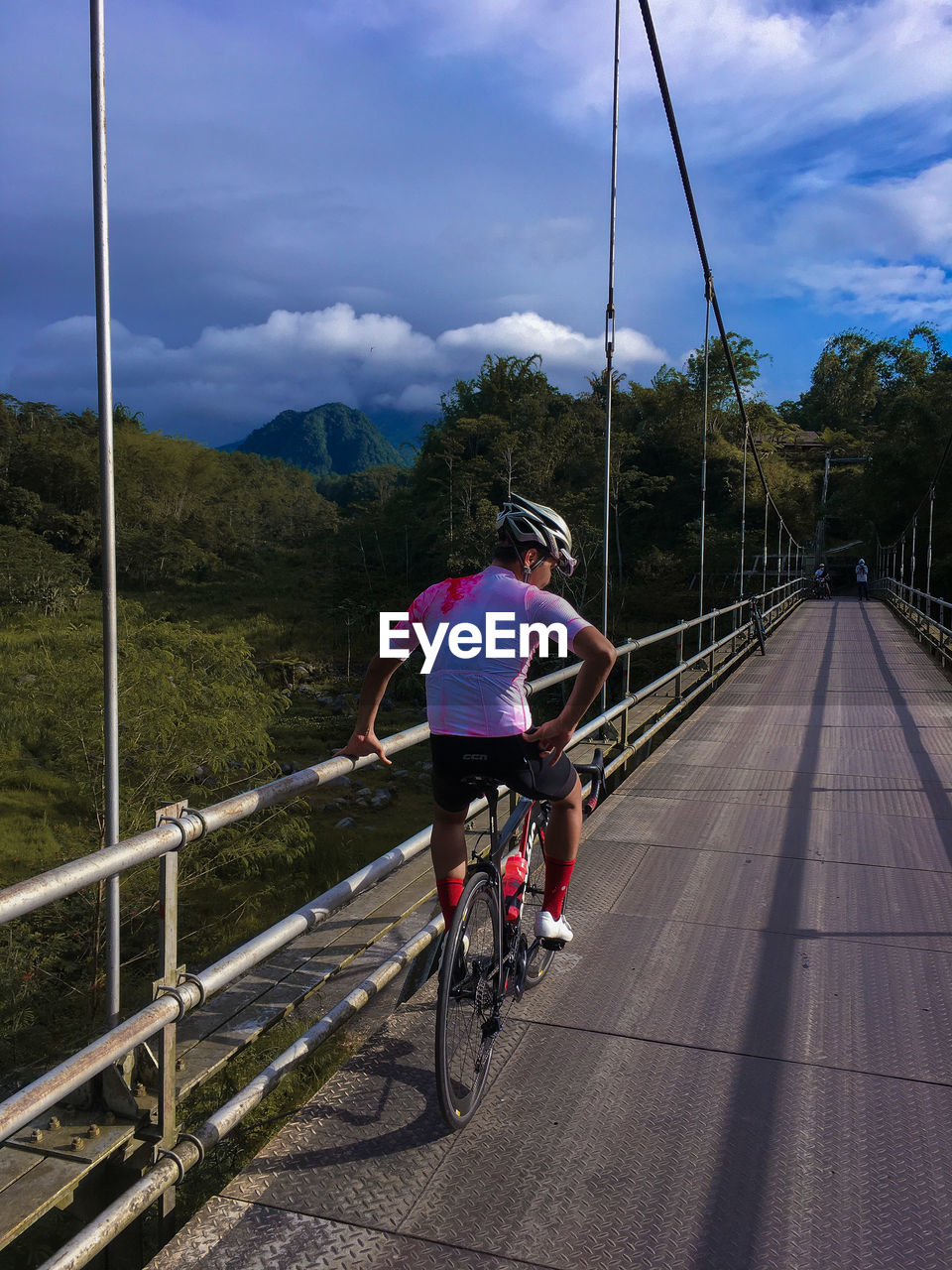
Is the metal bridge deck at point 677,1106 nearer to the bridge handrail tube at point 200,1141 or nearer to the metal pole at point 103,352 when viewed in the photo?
the bridge handrail tube at point 200,1141

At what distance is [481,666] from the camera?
8.41 ft

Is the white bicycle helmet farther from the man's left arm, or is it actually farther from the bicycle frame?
the bicycle frame

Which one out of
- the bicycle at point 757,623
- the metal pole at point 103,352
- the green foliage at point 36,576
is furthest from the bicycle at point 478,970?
the green foliage at point 36,576

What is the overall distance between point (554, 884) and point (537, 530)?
1.20 meters

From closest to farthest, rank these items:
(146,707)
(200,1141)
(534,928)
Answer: (200,1141) < (534,928) < (146,707)

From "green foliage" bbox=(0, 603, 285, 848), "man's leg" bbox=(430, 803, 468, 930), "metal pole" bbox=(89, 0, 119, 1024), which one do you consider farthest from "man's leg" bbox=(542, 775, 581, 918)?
"green foliage" bbox=(0, 603, 285, 848)

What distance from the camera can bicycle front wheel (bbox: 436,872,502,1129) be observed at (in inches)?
93.0

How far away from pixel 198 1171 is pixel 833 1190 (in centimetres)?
500

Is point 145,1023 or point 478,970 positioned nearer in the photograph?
point 145,1023

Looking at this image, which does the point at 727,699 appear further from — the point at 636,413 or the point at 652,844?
the point at 636,413

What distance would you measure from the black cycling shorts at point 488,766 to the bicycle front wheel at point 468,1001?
9.6 inches

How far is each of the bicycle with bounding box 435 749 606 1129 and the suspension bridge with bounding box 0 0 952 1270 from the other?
15cm

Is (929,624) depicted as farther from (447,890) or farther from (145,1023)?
(145,1023)

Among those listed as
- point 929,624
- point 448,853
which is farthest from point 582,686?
point 929,624
